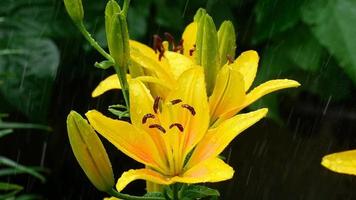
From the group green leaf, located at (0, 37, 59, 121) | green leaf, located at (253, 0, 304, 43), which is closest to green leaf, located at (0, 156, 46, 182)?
green leaf, located at (0, 37, 59, 121)

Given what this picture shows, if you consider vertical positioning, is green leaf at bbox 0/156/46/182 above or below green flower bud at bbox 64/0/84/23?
below

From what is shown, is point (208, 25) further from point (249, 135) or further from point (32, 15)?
point (249, 135)

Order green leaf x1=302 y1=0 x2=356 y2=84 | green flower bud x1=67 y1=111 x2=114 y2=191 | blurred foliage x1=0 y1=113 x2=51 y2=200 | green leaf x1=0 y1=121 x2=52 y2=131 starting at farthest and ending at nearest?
green leaf x1=0 y1=121 x2=52 y2=131 < blurred foliage x1=0 y1=113 x2=51 y2=200 < green leaf x1=302 y1=0 x2=356 y2=84 < green flower bud x1=67 y1=111 x2=114 y2=191

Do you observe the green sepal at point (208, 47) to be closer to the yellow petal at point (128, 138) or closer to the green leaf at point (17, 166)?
the yellow petal at point (128, 138)

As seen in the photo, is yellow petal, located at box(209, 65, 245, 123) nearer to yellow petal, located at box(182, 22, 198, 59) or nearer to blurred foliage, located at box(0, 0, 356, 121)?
yellow petal, located at box(182, 22, 198, 59)

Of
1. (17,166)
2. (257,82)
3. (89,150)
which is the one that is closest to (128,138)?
(89,150)

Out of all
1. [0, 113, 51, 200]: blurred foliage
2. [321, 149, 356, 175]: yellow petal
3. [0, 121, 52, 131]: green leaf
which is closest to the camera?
[321, 149, 356, 175]: yellow petal
